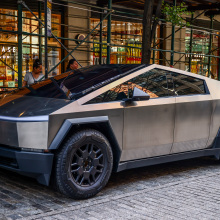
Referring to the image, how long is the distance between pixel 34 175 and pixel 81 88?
1249 mm

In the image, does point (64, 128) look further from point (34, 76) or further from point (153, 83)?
point (34, 76)

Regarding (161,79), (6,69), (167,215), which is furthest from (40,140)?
(6,69)

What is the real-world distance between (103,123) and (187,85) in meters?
1.82

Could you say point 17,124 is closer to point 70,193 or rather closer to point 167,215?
point 70,193

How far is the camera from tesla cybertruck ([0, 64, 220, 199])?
459 centimetres

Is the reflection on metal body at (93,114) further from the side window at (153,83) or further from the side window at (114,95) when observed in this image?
the side window at (153,83)

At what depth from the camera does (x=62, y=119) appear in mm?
4668

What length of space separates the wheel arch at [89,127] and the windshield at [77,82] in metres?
0.35

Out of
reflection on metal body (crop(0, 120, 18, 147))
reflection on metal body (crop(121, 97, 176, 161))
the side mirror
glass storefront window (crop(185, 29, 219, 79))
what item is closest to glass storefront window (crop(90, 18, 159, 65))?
glass storefront window (crop(185, 29, 219, 79))

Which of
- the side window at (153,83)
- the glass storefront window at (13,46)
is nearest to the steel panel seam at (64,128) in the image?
the side window at (153,83)

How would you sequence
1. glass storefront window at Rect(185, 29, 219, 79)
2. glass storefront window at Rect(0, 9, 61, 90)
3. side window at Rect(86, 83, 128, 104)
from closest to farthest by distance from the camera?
side window at Rect(86, 83, 128, 104)
glass storefront window at Rect(0, 9, 61, 90)
glass storefront window at Rect(185, 29, 219, 79)

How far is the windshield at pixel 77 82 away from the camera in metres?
5.21

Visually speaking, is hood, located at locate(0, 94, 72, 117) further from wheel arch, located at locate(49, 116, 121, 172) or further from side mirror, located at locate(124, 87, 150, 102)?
side mirror, located at locate(124, 87, 150, 102)

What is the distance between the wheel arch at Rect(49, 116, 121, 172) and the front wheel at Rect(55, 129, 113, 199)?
85mm
